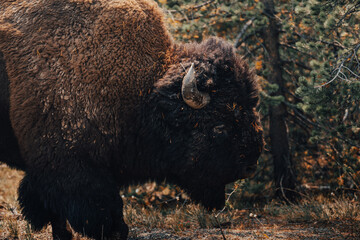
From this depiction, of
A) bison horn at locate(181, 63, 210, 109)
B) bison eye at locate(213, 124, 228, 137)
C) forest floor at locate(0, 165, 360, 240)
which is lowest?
forest floor at locate(0, 165, 360, 240)

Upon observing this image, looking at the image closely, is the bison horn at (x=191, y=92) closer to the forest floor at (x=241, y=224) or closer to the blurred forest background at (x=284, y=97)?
the forest floor at (x=241, y=224)

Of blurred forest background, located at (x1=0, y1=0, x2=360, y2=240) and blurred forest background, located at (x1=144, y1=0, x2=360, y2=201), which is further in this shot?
blurred forest background, located at (x1=144, y1=0, x2=360, y2=201)

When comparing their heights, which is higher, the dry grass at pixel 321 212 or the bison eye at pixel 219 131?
the bison eye at pixel 219 131

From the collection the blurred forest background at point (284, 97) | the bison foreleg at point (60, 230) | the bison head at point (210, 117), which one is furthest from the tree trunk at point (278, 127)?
the bison foreleg at point (60, 230)

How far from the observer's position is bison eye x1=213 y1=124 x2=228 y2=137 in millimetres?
3757

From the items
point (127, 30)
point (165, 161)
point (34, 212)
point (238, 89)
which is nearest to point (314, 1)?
point (238, 89)

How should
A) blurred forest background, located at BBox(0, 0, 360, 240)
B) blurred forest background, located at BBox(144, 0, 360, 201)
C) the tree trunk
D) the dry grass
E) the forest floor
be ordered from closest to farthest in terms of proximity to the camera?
the forest floor, blurred forest background, located at BBox(0, 0, 360, 240), the dry grass, blurred forest background, located at BBox(144, 0, 360, 201), the tree trunk

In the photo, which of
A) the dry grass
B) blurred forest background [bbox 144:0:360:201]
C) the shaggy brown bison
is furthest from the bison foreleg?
the dry grass

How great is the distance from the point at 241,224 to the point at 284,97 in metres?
2.27

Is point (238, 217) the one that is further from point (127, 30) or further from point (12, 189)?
point (12, 189)

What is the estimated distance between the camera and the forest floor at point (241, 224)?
13.8 feet

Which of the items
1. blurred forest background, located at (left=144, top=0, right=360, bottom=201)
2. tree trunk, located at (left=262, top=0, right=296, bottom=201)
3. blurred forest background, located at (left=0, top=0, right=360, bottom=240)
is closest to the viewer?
blurred forest background, located at (left=0, top=0, right=360, bottom=240)

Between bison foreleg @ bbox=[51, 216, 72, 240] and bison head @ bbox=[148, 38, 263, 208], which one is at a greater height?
bison head @ bbox=[148, 38, 263, 208]

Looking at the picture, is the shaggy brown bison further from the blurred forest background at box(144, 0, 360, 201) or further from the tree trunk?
the tree trunk
